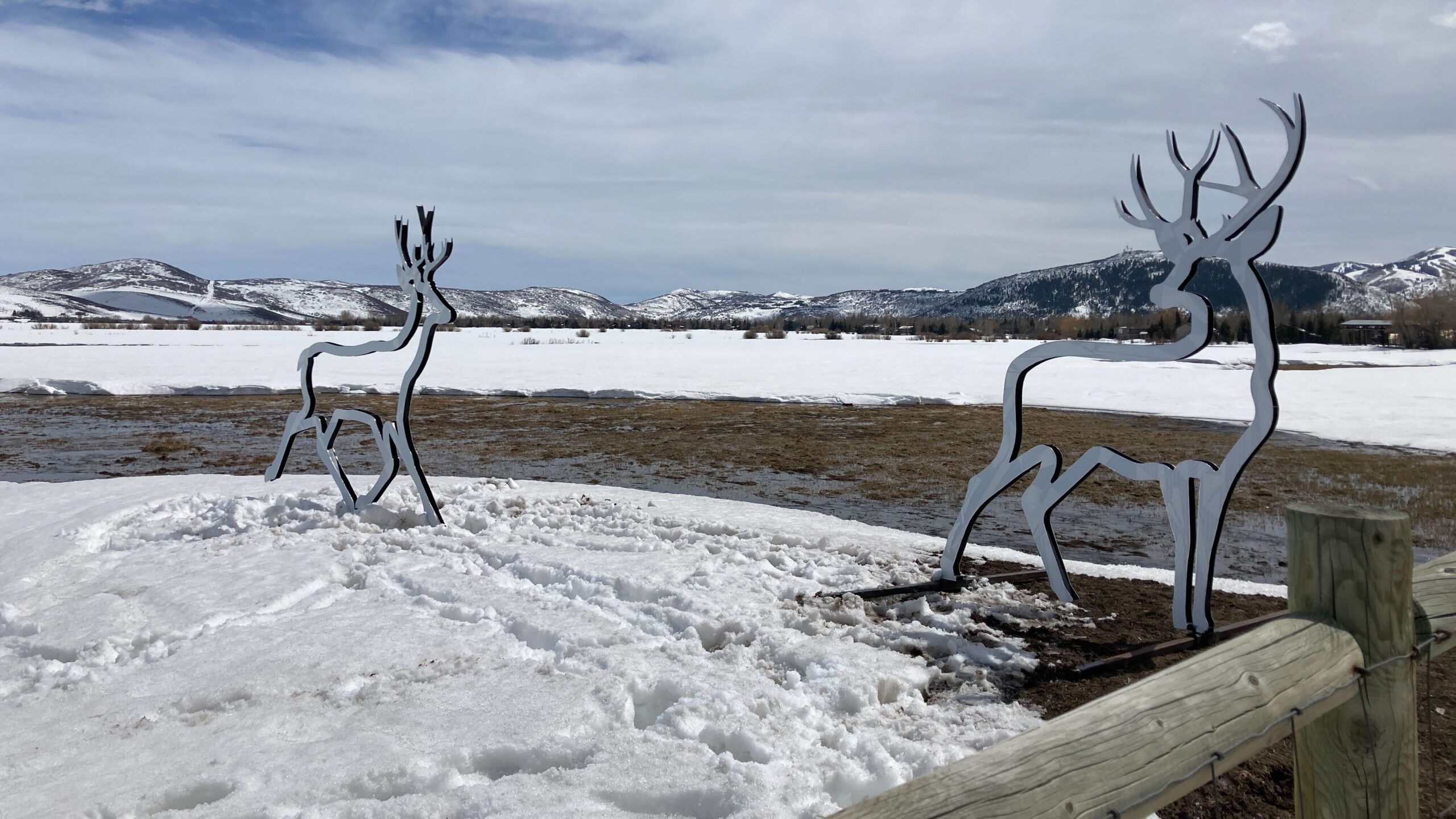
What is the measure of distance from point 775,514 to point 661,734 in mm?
4767

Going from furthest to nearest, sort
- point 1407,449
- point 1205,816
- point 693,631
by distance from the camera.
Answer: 1. point 1407,449
2. point 693,631
3. point 1205,816

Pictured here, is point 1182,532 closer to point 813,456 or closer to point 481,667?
point 481,667

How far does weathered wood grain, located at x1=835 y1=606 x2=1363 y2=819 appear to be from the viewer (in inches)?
59.3

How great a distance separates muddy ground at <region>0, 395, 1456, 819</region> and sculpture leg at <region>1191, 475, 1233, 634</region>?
253 mm

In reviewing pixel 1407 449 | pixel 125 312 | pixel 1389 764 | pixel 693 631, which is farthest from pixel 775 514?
pixel 125 312

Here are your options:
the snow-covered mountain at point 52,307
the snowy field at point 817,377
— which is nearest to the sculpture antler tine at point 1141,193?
the snowy field at point 817,377

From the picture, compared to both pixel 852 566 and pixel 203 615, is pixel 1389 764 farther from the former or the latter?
pixel 203 615

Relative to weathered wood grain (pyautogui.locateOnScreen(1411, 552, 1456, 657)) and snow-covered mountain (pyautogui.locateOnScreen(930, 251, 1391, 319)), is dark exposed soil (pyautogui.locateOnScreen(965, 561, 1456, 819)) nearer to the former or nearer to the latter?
→ weathered wood grain (pyautogui.locateOnScreen(1411, 552, 1456, 657))

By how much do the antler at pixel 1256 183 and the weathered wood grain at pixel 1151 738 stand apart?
3.05 meters

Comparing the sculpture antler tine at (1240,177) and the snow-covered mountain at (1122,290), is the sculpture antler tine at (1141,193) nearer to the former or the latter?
the sculpture antler tine at (1240,177)

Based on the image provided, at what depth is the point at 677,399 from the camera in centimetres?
2238

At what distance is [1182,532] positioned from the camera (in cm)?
496

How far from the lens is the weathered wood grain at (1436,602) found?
87.7 inches

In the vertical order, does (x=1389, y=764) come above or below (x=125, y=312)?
below
